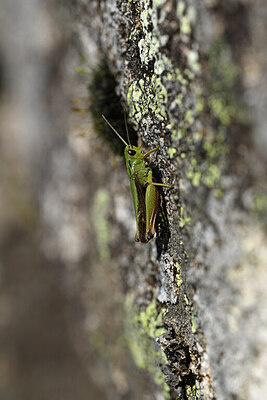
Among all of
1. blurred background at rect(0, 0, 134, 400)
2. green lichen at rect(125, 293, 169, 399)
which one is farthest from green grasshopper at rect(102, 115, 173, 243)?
blurred background at rect(0, 0, 134, 400)

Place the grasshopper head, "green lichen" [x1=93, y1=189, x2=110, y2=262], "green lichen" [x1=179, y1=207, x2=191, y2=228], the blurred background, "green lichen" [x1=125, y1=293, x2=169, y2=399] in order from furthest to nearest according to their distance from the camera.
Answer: the blurred background → "green lichen" [x1=93, y1=189, x2=110, y2=262] → "green lichen" [x1=125, y1=293, x2=169, y2=399] → the grasshopper head → "green lichen" [x1=179, y1=207, x2=191, y2=228]

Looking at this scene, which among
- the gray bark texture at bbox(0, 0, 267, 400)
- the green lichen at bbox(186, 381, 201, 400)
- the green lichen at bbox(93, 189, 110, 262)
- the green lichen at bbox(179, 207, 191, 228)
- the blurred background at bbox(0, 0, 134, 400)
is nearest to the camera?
the gray bark texture at bbox(0, 0, 267, 400)

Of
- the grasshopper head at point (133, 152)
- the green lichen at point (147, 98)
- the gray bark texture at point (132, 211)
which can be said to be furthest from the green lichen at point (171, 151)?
the grasshopper head at point (133, 152)

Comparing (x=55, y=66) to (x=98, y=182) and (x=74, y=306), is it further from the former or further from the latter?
(x=74, y=306)

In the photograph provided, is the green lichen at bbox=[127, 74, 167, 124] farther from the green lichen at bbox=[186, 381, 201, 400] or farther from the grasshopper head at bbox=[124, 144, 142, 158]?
the green lichen at bbox=[186, 381, 201, 400]

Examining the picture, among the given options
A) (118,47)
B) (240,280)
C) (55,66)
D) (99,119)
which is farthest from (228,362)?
(55,66)

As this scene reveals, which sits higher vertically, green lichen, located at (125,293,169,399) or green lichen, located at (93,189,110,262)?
green lichen, located at (93,189,110,262)

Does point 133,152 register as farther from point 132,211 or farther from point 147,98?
point 132,211
